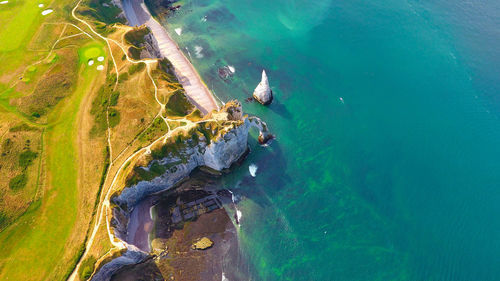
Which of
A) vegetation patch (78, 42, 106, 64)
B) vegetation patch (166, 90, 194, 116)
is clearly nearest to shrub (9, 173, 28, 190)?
vegetation patch (166, 90, 194, 116)

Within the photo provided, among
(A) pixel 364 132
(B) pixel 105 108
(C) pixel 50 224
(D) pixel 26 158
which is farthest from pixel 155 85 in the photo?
(A) pixel 364 132

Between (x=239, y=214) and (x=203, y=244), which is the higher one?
(x=239, y=214)

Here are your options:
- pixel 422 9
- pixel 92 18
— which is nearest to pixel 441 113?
pixel 422 9

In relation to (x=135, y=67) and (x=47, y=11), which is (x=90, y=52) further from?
(x=47, y=11)

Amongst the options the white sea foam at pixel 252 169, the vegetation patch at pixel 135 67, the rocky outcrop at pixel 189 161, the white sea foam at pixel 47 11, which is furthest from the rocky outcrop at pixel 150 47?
the white sea foam at pixel 252 169

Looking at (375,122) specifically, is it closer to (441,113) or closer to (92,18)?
(441,113)

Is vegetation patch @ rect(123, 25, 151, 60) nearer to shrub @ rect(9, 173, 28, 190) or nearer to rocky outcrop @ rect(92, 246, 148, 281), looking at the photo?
shrub @ rect(9, 173, 28, 190)
